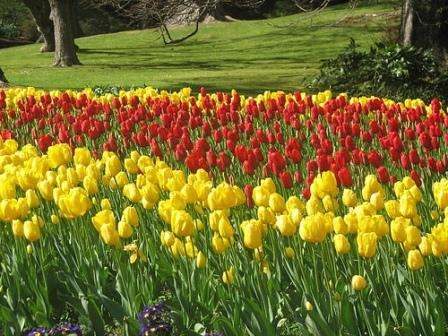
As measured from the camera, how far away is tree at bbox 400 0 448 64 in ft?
58.0

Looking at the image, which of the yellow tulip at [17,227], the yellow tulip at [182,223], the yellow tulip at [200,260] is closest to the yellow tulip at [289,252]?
the yellow tulip at [200,260]

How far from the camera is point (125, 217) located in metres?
4.62

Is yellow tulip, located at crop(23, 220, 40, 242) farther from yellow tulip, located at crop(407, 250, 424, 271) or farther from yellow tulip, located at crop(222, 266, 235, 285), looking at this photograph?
yellow tulip, located at crop(407, 250, 424, 271)

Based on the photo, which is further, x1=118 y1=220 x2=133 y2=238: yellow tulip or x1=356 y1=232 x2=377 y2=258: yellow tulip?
x1=118 y1=220 x2=133 y2=238: yellow tulip

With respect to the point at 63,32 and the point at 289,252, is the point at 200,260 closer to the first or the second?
the point at 289,252

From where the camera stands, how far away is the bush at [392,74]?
1479cm

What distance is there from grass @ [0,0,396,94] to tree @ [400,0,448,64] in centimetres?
250

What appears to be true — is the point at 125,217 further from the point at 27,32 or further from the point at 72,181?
the point at 27,32

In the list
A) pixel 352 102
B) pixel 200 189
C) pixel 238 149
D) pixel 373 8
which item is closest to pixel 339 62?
pixel 352 102

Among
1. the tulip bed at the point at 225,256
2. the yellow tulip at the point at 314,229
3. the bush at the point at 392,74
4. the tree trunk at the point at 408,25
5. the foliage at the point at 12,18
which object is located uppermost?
the yellow tulip at the point at 314,229

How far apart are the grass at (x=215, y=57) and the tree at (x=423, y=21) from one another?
250cm

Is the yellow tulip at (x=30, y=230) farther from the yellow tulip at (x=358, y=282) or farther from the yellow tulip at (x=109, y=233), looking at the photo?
the yellow tulip at (x=358, y=282)

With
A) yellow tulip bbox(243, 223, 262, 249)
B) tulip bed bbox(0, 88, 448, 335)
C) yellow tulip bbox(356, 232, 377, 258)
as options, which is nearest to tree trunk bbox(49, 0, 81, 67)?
tulip bed bbox(0, 88, 448, 335)

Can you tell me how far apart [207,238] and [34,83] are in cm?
Result: 2031
